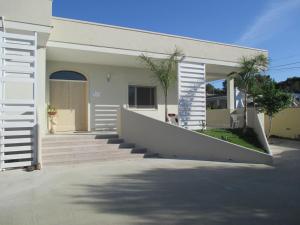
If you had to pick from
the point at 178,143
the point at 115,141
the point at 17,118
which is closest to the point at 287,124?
the point at 178,143

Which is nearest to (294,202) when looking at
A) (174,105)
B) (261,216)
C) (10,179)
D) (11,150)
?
(261,216)

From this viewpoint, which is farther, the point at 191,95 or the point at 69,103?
the point at 191,95

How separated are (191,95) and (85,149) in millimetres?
6163

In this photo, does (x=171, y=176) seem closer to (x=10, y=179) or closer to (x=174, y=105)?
(x=10, y=179)

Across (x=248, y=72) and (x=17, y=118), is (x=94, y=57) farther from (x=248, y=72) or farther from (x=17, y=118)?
(x=248, y=72)

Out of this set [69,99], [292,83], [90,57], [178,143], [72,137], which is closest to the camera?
[178,143]

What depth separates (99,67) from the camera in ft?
46.7

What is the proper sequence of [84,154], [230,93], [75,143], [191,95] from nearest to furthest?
[84,154] < [75,143] < [191,95] < [230,93]

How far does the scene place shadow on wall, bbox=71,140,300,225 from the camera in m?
4.77

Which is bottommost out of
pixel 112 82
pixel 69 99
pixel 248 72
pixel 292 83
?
pixel 69 99

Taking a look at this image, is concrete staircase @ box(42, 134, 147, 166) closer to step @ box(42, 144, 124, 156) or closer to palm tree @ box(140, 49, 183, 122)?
step @ box(42, 144, 124, 156)

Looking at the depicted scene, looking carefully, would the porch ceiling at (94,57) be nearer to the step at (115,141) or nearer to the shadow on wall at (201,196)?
the step at (115,141)

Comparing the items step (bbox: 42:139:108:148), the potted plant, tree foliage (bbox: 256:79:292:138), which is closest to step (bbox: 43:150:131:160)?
step (bbox: 42:139:108:148)

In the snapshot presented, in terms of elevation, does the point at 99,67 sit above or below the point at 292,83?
below
